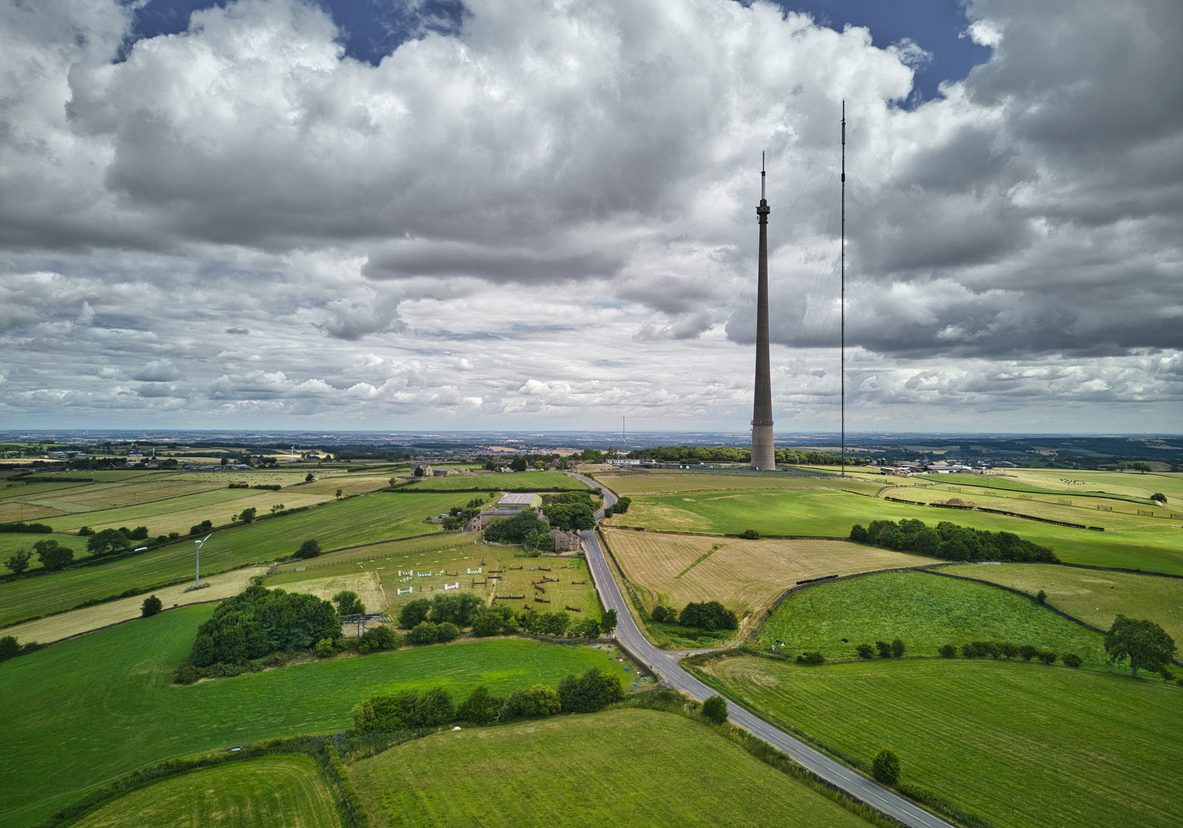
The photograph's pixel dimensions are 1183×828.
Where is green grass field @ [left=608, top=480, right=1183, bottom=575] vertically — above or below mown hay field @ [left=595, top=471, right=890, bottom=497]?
below

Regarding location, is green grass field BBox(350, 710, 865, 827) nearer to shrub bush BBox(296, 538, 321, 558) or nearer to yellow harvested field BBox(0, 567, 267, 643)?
yellow harvested field BBox(0, 567, 267, 643)

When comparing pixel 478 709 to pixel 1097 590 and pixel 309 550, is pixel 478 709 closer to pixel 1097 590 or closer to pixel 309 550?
pixel 309 550

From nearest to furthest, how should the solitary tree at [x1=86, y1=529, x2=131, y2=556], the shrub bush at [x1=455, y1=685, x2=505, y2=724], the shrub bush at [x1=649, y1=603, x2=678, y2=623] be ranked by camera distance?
the shrub bush at [x1=455, y1=685, x2=505, y2=724] → the shrub bush at [x1=649, y1=603, x2=678, y2=623] → the solitary tree at [x1=86, y1=529, x2=131, y2=556]

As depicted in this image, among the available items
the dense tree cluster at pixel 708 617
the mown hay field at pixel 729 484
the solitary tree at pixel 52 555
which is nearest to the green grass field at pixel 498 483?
the mown hay field at pixel 729 484

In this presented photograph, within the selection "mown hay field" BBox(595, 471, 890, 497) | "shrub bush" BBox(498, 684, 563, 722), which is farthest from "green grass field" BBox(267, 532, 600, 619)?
"mown hay field" BBox(595, 471, 890, 497)

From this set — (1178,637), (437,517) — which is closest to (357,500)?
(437,517)

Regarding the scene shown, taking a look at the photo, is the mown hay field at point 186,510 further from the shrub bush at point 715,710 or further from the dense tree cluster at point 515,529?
the shrub bush at point 715,710

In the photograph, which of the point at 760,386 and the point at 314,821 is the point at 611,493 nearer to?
the point at 760,386
